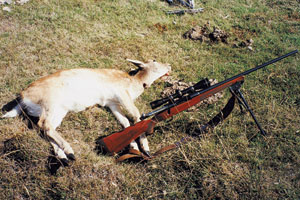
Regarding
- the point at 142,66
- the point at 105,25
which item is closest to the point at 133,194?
the point at 142,66

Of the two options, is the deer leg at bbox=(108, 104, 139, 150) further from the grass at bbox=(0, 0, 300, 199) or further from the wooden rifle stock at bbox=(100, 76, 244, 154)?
the wooden rifle stock at bbox=(100, 76, 244, 154)

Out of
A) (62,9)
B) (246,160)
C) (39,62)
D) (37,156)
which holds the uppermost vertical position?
(62,9)

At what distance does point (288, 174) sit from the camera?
392 cm

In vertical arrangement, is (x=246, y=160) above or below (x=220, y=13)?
below

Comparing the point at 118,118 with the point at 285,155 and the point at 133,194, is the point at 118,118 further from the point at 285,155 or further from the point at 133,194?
the point at 285,155

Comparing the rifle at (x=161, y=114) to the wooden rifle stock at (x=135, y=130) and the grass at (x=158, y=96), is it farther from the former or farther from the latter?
the grass at (x=158, y=96)

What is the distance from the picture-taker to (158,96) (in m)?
5.91

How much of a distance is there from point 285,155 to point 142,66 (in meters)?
3.89

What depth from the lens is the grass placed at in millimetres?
3766

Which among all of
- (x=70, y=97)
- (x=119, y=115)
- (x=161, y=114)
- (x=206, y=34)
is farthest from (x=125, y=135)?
(x=206, y=34)

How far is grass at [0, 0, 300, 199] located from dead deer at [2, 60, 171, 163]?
27 centimetres

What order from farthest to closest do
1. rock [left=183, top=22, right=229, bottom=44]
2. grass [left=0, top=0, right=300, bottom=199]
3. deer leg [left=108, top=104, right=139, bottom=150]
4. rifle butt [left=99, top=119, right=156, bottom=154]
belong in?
rock [left=183, top=22, right=229, bottom=44]
deer leg [left=108, top=104, right=139, bottom=150]
rifle butt [left=99, top=119, right=156, bottom=154]
grass [left=0, top=0, right=300, bottom=199]

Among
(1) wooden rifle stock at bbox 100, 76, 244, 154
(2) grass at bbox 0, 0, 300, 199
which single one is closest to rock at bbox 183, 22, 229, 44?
(2) grass at bbox 0, 0, 300, 199

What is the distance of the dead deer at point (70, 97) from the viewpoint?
4.41m
